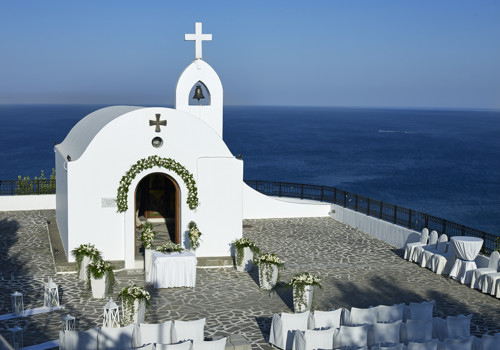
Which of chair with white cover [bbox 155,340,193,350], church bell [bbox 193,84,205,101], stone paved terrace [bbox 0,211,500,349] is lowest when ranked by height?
stone paved terrace [bbox 0,211,500,349]

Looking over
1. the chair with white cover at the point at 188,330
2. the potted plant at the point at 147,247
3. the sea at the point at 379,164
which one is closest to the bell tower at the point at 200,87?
the potted plant at the point at 147,247

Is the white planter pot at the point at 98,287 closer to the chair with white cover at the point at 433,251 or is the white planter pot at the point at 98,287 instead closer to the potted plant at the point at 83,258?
the potted plant at the point at 83,258

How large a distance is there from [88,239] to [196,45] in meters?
7.61

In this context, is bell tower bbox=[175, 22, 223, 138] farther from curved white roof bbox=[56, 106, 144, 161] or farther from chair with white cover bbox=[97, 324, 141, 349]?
chair with white cover bbox=[97, 324, 141, 349]

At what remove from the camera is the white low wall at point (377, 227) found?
20406 millimetres

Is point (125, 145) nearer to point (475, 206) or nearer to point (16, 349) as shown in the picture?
point (16, 349)

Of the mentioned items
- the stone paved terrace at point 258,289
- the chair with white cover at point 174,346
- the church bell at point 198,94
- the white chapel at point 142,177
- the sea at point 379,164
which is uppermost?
the church bell at point 198,94

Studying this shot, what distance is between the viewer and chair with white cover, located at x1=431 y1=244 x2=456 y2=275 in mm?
17547

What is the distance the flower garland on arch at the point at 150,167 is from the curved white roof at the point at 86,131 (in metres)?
1.52

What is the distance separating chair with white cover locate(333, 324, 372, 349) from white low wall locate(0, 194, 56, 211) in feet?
59.5

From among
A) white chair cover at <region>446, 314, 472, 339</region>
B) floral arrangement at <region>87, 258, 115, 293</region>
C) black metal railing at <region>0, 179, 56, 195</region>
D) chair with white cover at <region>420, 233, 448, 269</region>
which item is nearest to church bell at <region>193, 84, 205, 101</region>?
floral arrangement at <region>87, 258, 115, 293</region>

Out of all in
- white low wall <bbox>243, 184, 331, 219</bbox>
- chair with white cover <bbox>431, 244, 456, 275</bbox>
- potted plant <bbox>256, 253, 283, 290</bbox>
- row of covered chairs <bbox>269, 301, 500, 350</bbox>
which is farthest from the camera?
white low wall <bbox>243, 184, 331, 219</bbox>

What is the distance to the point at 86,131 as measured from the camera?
20.3m

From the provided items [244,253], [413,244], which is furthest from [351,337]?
[413,244]
